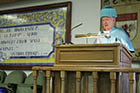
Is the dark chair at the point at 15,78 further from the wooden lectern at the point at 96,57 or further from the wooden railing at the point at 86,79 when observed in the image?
the wooden lectern at the point at 96,57

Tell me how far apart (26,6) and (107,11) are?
2.50 meters

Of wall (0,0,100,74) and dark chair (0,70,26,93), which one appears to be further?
dark chair (0,70,26,93)

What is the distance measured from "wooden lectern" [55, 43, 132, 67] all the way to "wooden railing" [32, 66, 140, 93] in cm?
8

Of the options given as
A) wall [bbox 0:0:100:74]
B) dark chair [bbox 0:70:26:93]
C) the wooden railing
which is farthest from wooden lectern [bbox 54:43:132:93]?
dark chair [bbox 0:70:26:93]

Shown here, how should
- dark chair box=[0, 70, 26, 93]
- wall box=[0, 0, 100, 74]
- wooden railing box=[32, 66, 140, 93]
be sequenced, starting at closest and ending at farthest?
wooden railing box=[32, 66, 140, 93]
wall box=[0, 0, 100, 74]
dark chair box=[0, 70, 26, 93]

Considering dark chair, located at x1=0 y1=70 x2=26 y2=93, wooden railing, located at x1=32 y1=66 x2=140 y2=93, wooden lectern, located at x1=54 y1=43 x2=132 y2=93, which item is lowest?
dark chair, located at x1=0 y1=70 x2=26 y2=93

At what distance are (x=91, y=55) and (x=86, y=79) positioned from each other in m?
0.24

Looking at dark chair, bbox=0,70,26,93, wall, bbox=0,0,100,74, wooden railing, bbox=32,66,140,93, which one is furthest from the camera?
dark chair, bbox=0,70,26,93

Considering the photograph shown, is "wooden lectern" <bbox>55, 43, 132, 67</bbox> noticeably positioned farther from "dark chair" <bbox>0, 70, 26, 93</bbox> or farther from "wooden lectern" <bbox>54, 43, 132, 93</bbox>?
"dark chair" <bbox>0, 70, 26, 93</bbox>

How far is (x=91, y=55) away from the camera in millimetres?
2287

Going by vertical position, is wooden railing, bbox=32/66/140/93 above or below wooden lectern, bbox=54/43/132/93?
below

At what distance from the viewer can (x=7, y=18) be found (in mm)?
5109

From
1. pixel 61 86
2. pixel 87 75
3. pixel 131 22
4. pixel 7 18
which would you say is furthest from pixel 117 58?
pixel 7 18

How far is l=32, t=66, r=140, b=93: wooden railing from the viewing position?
210 cm
